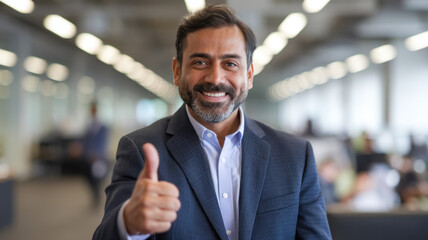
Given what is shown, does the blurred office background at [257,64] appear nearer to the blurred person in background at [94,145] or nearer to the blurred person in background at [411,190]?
the blurred person in background at [411,190]

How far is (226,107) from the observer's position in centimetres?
156

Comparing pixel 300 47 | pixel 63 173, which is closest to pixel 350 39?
pixel 300 47

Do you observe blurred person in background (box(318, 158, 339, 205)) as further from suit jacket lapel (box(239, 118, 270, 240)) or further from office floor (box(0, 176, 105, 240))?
Result: suit jacket lapel (box(239, 118, 270, 240))

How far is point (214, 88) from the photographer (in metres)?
1.51

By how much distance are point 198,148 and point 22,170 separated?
39.6 feet

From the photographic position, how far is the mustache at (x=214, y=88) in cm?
151

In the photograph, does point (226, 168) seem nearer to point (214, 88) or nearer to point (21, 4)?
point (214, 88)

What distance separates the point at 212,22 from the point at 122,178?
0.63 metres

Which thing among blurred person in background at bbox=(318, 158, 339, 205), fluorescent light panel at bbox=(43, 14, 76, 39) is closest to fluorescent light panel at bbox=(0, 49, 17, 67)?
fluorescent light panel at bbox=(43, 14, 76, 39)

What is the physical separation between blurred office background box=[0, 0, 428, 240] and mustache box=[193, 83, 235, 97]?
1.13ft

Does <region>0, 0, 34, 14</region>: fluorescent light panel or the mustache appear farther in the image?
<region>0, 0, 34, 14</region>: fluorescent light panel

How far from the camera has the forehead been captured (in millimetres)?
1522

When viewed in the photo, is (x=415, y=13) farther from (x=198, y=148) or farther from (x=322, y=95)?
(x=322, y=95)

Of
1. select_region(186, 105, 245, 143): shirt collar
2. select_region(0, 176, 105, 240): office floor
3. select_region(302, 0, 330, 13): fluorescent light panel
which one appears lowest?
select_region(0, 176, 105, 240): office floor
